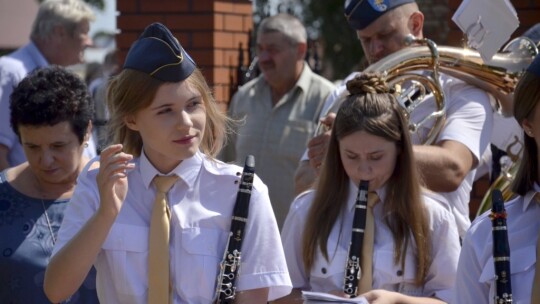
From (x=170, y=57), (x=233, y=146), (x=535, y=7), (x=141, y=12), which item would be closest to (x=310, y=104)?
(x=233, y=146)

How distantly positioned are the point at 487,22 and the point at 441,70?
0.27 metres

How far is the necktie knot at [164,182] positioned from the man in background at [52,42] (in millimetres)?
2835

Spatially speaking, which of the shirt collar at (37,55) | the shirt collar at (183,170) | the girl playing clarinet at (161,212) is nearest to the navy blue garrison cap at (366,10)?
the girl playing clarinet at (161,212)

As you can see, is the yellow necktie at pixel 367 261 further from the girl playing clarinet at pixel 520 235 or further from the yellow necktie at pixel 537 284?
the yellow necktie at pixel 537 284

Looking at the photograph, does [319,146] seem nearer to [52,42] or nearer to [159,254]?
[159,254]

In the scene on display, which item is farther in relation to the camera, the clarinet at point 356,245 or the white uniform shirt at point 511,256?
the clarinet at point 356,245

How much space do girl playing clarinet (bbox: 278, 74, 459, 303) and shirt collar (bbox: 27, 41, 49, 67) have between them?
2.83 meters

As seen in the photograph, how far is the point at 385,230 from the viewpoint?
3.61 metres

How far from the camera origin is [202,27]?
6.39 metres

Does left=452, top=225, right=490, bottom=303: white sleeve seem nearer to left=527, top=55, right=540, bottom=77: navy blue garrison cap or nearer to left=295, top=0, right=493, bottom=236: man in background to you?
left=527, top=55, right=540, bottom=77: navy blue garrison cap

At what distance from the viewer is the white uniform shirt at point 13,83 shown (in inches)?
214

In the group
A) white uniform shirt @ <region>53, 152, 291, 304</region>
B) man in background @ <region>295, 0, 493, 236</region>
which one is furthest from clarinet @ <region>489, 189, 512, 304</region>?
man in background @ <region>295, 0, 493, 236</region>

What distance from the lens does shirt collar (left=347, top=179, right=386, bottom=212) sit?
3672mm

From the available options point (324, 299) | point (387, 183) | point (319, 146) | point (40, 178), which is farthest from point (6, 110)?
point (324, 299)
